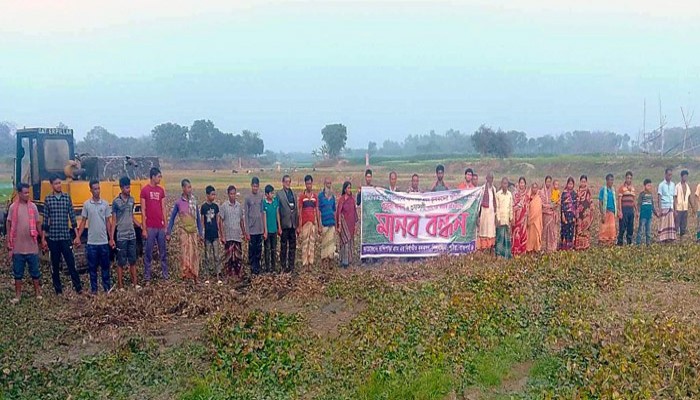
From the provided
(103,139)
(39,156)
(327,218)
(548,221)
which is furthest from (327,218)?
(103,139)

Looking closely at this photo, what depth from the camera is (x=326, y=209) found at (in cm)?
1179

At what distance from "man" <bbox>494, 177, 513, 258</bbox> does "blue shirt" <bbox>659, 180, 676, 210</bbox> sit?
4.24 m

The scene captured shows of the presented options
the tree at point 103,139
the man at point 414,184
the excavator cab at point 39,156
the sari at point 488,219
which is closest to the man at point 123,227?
the excavator cab at point 39,156

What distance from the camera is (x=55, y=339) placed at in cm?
801

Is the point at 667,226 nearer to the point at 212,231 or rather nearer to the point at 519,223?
the point at 519,223

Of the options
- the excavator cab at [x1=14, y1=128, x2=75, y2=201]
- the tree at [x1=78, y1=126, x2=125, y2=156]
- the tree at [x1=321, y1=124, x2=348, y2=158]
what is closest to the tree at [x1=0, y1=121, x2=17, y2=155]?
the tree at [x1=78, y1=126, x2=125, y2=156]

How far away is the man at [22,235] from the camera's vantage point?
32.5 ft

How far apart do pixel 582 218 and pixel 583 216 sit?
0.15ft

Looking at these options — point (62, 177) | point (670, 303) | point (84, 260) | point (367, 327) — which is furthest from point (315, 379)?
point (62, 177)

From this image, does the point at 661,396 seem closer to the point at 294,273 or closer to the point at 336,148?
the point at 294,273

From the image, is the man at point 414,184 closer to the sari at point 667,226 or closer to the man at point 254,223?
the man at point 254,223

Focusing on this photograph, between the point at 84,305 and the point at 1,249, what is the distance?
18.7 feet

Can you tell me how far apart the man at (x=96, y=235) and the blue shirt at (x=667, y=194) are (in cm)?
1138

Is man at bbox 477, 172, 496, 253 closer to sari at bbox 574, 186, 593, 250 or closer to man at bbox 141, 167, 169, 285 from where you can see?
sari at bbox 574, 186, 593, 250
